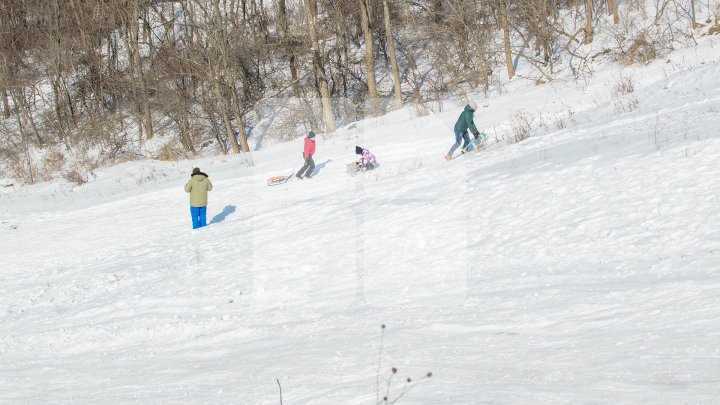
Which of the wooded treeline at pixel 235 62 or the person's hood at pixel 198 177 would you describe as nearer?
the person's hood at pixel 198 177

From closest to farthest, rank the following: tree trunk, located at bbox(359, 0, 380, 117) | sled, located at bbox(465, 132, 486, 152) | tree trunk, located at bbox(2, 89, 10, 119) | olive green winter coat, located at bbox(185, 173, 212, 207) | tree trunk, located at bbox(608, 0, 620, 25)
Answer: olive green winter coat, located at bbox(185, 173, 212, 207) → sled, located at bbox(465, 132, 486, 152) → tree trunk, located at bbox(608, 0, 620, 25) → tree trunk, located at bbox(359, 0, 380, 117) → tree trunk, located at bbox(2, 89, 10, 119)

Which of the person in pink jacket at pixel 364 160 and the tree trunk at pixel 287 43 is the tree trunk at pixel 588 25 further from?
the person in pink jacket at pixel 364 160

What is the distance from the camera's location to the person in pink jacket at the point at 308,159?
2023cm

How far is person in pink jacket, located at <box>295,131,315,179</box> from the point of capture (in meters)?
20.2

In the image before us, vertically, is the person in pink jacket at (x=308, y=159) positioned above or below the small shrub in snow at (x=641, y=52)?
below

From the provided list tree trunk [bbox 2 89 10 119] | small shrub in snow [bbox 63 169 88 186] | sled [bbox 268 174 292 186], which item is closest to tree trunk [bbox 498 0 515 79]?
sled [bbox 268 174 292 186]

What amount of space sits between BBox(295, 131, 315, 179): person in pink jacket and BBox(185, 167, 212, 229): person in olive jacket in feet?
12.2

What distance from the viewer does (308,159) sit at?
20406mm

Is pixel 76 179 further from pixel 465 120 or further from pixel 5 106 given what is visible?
pixel 5 106

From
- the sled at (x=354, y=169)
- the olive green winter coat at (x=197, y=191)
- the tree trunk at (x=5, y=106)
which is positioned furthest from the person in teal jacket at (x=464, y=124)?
the tree trunk at (x=5, y=106)

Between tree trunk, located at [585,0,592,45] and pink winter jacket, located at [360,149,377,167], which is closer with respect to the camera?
pink winter jacket, located at [360,149,377,167]

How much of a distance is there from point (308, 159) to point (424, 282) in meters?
11.2

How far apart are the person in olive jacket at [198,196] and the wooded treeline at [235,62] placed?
51.4 feet

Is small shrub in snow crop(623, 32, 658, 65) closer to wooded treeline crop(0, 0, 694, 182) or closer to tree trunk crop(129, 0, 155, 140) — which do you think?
wooded treeline crop(0, 0, 694, 182)
